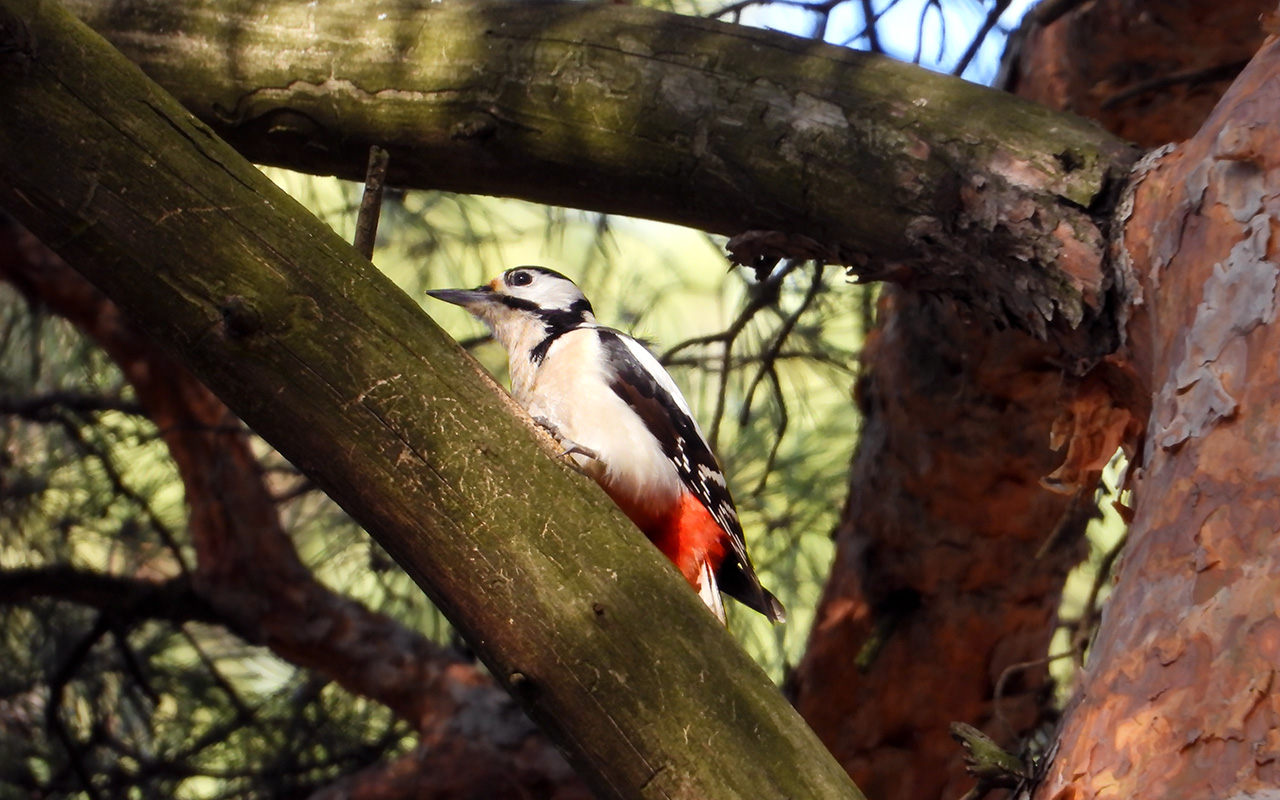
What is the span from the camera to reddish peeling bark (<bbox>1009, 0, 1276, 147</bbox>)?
2.83 m

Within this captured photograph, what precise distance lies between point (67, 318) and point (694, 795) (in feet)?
9.39

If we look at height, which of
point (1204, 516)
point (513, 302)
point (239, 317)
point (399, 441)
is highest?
point (513, 302)

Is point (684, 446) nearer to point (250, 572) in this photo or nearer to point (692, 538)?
point (692, 538)

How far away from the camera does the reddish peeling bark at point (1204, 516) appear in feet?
4.29

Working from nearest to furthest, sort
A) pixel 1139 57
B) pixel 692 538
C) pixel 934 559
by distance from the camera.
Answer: pixel 692 538 → pixel 1139 57 → pixel 934 559

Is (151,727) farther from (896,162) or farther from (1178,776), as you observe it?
(1178,776)

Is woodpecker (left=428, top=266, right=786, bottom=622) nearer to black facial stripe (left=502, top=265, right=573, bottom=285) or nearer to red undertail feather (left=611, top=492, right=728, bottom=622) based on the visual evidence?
red undertail feather (left=611, top=492, right=728, bottom=622)

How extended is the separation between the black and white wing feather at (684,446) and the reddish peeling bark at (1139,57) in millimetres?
1247

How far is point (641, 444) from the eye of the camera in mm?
2367

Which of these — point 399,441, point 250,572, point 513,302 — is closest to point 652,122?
point 513,302

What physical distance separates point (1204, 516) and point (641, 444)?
3.68ft

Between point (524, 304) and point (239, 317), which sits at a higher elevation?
point (524, 304)

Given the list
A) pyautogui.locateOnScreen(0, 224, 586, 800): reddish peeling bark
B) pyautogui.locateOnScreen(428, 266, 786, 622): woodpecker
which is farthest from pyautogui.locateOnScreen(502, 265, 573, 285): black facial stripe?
pyautogui.locateOnScreen(0, 224, 586, 800): reddish peeling bark

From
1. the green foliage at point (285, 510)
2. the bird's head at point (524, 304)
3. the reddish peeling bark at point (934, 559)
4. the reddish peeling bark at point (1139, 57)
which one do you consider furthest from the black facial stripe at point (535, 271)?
the reddish peeling bark at point (1139, 57)
